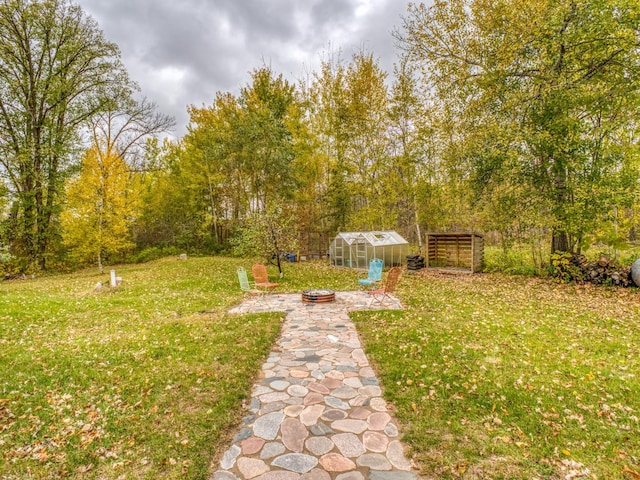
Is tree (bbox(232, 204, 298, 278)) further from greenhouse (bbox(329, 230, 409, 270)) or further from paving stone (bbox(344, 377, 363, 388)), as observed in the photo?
paving stone (bbox(344, 377, 363, 388))

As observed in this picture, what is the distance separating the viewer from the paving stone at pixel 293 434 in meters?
2.87

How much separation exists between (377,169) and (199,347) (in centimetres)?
1291

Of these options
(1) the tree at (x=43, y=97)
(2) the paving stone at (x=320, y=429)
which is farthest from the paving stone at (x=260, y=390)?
(1) the tree at (x=43, y=97)

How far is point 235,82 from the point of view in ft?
63.5

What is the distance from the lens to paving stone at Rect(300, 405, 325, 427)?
324 cm

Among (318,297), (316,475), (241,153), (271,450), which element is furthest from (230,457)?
(241,153)

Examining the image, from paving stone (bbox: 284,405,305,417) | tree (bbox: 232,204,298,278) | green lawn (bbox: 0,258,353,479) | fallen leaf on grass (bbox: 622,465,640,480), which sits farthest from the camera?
tree (bbox: 232,204,298,278)

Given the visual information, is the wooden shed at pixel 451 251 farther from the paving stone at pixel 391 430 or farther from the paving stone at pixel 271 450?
the paving stone at pixel 271 450

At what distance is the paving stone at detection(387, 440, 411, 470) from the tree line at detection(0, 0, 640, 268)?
9110 millimetres

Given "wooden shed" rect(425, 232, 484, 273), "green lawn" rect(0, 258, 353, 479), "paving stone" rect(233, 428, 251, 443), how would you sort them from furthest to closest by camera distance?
"wooden shed" rect(425, 232, 484, 273)
"paving stone" rect(233, 428, 251, 443)
"green lawn" rect(0, 258, 353, 479)

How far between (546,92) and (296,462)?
11.2m

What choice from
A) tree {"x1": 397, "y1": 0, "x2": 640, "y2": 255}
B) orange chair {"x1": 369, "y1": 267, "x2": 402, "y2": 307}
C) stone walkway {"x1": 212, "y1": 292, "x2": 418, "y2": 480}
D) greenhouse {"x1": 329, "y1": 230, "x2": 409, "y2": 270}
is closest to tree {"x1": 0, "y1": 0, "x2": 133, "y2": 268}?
greenhouse {"x1": 329, "y1": 230, "x2": 409, "y2": 270}

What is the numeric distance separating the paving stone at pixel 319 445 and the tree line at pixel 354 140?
8875 millimetres

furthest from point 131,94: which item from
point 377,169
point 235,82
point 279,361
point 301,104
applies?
point 279,361
